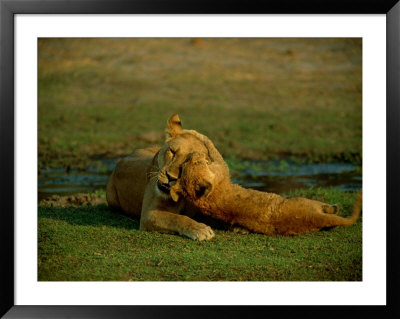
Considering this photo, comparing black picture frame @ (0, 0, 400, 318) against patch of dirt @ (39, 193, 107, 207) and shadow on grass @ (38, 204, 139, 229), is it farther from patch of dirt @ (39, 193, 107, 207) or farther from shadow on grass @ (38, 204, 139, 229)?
patch of dirt @ (39, 193, 107, 207)

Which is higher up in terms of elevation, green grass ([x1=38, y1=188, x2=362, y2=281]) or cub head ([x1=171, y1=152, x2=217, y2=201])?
cub head ([x1=171, y1=152, x2=217, y2=201])

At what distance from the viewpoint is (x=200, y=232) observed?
5.31 metres

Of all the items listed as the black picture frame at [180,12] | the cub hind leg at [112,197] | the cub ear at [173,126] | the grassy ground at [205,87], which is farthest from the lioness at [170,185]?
the grassy ground at [205,87]

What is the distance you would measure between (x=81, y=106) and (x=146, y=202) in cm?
952

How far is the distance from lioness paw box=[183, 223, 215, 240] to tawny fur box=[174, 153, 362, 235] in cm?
14

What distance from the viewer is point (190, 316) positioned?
4.24 meters

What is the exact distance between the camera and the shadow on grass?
620 centimetres

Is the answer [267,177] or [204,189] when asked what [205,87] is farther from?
Result: [204,189]

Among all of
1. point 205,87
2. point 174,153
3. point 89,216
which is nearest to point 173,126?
point 174,153

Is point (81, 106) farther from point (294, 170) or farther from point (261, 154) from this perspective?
point (294, 170)

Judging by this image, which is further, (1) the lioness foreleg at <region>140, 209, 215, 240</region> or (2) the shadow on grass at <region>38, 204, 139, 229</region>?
(2) the shadow on grass at <region>38, 204, 139, 229</region>

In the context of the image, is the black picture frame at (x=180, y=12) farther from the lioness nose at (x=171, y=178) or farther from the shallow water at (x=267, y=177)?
the shallow water at (x=267, y=177)

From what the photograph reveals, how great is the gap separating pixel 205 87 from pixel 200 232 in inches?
421

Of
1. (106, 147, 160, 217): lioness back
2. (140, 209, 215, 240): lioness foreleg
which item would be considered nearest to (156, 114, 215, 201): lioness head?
(140, 209, 215, 240): lioness foreleg
